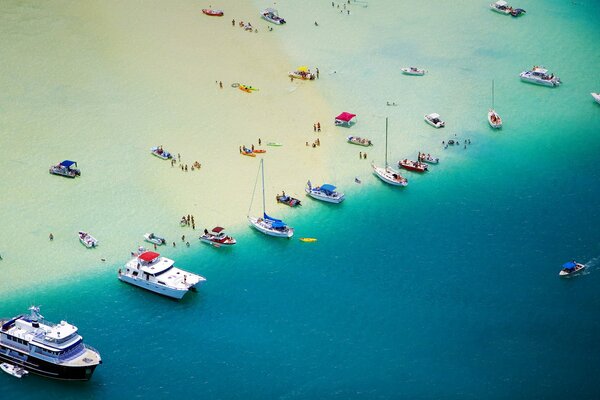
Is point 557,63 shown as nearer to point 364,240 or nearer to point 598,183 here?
point 598,183

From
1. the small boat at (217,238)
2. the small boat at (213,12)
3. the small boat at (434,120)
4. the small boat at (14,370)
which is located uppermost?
the small boat at (213,12)

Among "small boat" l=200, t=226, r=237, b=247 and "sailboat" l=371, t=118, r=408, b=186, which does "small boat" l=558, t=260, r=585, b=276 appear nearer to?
"sailboat" l=371, t=118, r=408, b=186

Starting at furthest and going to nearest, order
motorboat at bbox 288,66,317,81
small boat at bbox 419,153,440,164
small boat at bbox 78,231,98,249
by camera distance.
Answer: motorboat at bbox 288,66,317,81, small boat at bbox 419,153,440,164, small boat at bbox 78,231,98,249

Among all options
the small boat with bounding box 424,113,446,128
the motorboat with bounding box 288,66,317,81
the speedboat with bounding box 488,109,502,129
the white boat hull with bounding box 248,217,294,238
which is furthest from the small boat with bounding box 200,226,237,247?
the speedboat with bounding box 488,109,502,129

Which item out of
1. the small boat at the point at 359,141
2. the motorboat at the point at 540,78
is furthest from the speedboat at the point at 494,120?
the small boat at the point at 359,141

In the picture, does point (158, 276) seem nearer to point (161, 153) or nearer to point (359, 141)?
point (161, 153)

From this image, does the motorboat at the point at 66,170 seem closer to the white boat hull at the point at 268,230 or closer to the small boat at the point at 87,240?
the small boat at the point at 87,240
